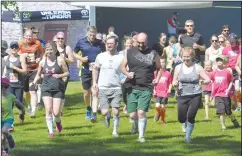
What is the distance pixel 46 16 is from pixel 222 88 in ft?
40.0

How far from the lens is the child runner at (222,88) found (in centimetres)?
1429

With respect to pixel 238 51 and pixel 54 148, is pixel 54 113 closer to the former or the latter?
pixel 54 148

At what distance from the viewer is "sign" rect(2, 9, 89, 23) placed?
24.3 m

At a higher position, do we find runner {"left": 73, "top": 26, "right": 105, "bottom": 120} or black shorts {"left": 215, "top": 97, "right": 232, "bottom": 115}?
runner {"left": 73, "top": 26, "right": 105, "bottom": 120}

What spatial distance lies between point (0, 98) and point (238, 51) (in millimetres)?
7969

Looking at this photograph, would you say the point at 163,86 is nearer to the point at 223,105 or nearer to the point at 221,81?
the point at 221,81

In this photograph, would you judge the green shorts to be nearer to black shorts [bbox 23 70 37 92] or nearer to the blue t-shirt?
the blue t-shirt

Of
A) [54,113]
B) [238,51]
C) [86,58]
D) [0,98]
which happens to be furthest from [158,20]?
[0,98]

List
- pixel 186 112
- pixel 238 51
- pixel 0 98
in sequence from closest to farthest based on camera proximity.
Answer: pixel 0 98
pixel 186 112
pixel 238 51

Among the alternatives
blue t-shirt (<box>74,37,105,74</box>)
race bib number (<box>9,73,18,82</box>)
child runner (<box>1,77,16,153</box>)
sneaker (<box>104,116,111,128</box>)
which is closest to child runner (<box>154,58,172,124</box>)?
blue t-shirt (<box>74,37,105,74</box>)

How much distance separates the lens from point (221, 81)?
14.4m

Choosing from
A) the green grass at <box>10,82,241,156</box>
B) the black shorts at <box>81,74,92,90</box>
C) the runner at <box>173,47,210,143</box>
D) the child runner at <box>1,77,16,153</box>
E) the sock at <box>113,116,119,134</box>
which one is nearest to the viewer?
the child runner at <box>1,77,16,153</box>

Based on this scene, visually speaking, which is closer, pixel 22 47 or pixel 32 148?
pixel 32 148

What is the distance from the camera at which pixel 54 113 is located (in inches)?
504
